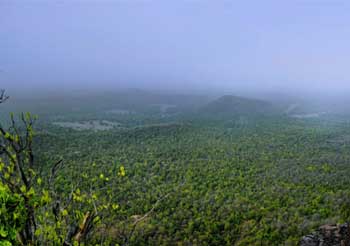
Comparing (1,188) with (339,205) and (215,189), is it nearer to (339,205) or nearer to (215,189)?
(339,205)

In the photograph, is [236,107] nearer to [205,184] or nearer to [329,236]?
[205,184]

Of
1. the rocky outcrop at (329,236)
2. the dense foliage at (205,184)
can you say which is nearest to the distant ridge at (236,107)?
the dense foliage at (205,184)

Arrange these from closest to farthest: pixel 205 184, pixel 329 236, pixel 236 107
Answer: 1. pixel 329 236
2. pixel 205 184
3. pixel 236 107

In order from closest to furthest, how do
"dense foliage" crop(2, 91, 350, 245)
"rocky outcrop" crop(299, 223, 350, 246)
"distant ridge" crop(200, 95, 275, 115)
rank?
1. "rocky outcrop" crop(299, 223, 350, 246)
2. "dense foliage" crop(2, 91, 350, 245)
3. "distant ridge" crop(200, 95, 275, 115)

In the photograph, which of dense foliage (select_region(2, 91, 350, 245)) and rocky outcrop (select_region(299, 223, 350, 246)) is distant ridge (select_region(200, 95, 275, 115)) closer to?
dense foliage (select_region(2, 91, 350, 245))

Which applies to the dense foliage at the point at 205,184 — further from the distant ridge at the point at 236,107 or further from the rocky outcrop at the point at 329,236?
the distant ridge at the point at 236,107

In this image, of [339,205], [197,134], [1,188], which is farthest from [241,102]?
[1,188]

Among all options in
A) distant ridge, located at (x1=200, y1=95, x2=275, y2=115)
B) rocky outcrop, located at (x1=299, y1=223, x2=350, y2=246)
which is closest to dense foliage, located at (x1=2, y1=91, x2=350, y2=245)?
rocky outcrop, located at (x1=299, y1=223, x2=350, y2=246)

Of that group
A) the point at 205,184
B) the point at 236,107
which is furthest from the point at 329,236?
the point at 236,107
